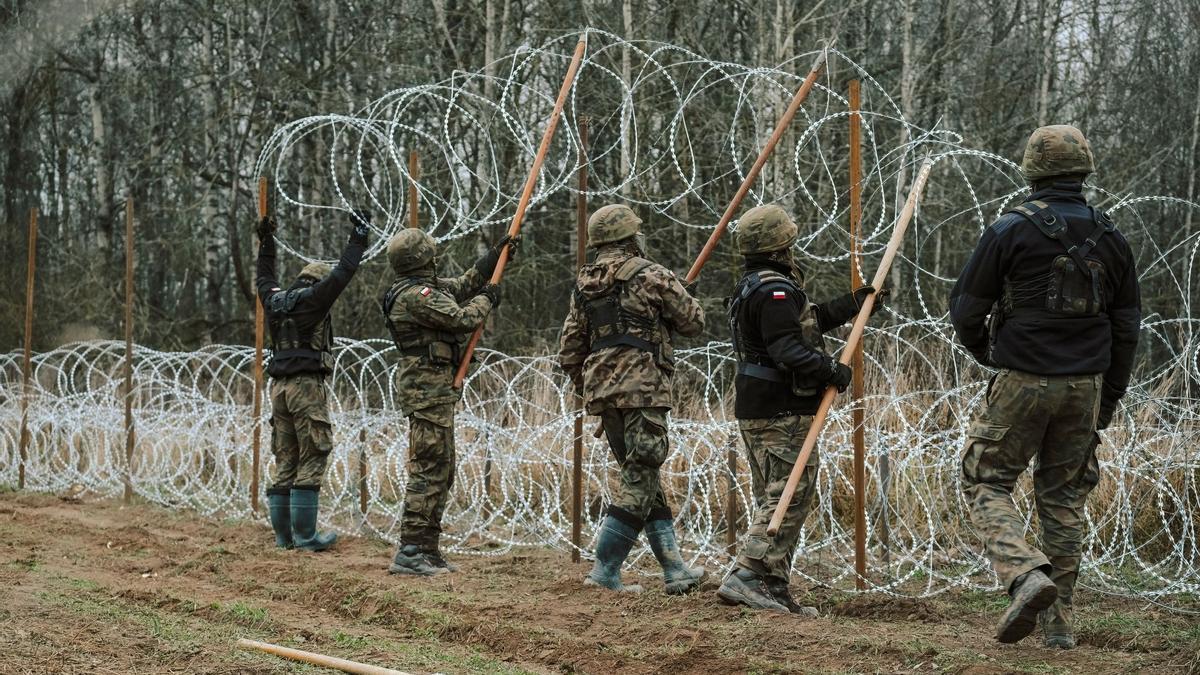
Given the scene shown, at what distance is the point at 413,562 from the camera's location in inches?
315

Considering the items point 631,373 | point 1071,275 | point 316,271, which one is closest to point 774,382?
point 631,373

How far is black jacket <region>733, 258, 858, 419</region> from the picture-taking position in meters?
6.20

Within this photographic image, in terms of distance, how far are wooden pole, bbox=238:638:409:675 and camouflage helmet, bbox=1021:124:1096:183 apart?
10.6ft

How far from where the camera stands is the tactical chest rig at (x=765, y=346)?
20.8 ft

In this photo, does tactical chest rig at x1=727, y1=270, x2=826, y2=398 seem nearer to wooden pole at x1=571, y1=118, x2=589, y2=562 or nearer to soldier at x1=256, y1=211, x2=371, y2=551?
wooden pole at x1=571, y1=118, x2=589, y2=562

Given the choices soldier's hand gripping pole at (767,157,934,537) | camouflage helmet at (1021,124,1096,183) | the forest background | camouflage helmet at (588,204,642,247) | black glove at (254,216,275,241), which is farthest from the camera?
the forest background

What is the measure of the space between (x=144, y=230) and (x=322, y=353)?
1697cm

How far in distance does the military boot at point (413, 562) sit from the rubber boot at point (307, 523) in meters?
1.12

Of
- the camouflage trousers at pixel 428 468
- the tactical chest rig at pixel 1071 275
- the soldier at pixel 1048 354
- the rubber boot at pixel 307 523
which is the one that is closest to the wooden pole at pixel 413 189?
the camouflage trousers at pixel 428 468

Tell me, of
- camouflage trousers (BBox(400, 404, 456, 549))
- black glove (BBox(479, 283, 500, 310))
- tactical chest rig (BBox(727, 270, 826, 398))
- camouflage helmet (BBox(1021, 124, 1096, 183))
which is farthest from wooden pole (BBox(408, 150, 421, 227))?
camouflage helmet (BBox(1021, 124, 1096, 183))

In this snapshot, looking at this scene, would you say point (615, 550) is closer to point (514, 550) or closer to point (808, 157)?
point (514, 550)

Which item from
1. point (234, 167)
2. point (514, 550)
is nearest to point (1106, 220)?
point (514, 550)

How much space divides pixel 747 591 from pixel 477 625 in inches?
49.8

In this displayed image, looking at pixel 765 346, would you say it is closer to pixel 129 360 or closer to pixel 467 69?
pixel 129 360
